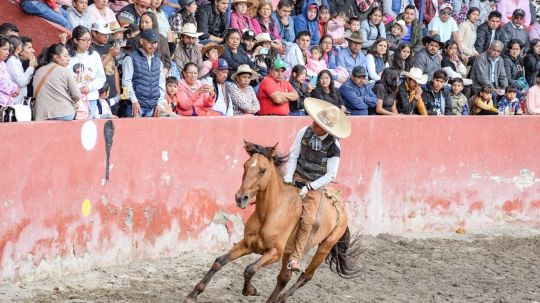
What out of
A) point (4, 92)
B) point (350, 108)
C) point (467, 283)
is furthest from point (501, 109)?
point (4, 92)

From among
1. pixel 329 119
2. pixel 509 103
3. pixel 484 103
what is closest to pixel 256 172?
pixel 329 119

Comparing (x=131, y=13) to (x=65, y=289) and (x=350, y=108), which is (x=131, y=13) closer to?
(x=350, y=108)

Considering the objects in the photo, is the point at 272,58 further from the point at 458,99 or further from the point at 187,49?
the point at 458,99

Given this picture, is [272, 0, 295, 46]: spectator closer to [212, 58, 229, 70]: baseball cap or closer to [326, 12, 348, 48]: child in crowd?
[326, 12, 348, 48]: child in crowd

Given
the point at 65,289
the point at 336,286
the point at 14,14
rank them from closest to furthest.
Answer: the point at 65,289 → the point at 336,286 → the point at 14,14

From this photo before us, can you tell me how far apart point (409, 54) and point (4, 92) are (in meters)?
7.47

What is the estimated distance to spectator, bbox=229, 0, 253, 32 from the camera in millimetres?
14539

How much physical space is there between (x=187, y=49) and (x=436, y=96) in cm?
408

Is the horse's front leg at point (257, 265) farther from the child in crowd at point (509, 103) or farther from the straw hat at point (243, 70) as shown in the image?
the child in crowd at point (509, 103)

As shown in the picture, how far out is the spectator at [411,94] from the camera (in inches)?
564

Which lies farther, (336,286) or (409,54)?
(409,54)

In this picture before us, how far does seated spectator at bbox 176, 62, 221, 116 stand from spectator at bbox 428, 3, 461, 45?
252 inches

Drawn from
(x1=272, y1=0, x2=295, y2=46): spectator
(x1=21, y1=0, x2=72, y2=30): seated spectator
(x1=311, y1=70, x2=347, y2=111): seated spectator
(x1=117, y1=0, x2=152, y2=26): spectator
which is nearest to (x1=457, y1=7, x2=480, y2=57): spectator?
(x1=272, y1=0, x2=295, y2=46): spectator

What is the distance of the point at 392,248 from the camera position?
1254cm
